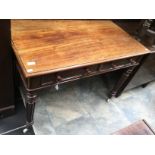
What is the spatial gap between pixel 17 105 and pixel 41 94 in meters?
0.29

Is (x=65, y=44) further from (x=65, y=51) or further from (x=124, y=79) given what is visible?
(x=124, y=79)

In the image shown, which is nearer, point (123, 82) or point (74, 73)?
point (74, 73)

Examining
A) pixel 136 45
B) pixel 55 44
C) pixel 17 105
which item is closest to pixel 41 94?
pixel 17 105

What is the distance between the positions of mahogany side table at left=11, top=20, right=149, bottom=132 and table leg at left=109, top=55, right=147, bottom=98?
57mm

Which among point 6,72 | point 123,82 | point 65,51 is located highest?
point 65,51

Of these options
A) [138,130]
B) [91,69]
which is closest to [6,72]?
[91,69]

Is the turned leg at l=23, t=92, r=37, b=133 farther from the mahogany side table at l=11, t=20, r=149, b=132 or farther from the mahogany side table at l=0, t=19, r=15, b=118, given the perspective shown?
the mahogany side table at l=0, t=19, r=15, b=118

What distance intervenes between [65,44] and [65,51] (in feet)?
0.23

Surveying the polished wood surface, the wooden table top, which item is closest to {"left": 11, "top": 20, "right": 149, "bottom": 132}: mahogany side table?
the wooden table top

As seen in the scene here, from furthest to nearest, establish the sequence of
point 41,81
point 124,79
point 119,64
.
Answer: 1. point 124,79
2. point 119,64
3. point 41,81

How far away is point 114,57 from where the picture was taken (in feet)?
4.14

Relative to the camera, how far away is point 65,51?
1.16m
